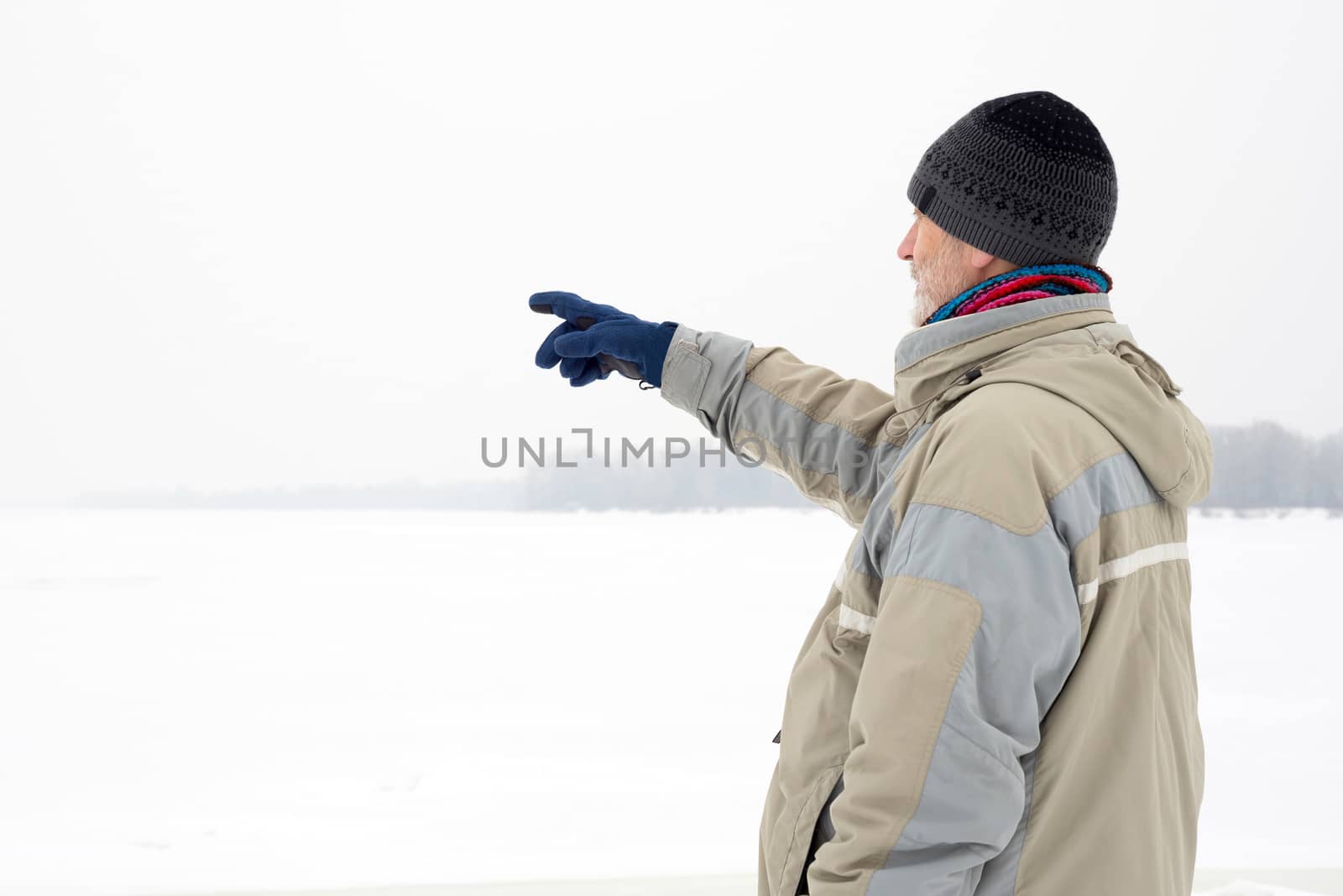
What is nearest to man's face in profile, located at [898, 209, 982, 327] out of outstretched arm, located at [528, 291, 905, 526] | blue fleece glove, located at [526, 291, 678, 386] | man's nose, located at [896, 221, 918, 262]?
man's nose, located at [896, 221, 918, 262]

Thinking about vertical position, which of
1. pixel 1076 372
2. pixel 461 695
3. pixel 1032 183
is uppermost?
pixel 1032 183

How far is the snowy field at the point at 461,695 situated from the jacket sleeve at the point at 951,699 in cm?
153

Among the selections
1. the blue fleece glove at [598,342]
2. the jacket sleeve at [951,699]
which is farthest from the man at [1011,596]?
the blue fleece glove at [598,342]

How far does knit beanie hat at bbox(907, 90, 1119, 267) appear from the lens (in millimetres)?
707

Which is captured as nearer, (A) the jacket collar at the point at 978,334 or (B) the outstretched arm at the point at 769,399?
(A) the jacket collar at the point at 978,334

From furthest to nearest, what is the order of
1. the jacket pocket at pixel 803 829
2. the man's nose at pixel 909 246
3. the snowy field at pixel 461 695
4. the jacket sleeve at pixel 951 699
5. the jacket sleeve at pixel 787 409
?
the snowy field at pixel 461 695 < the jacket sleeve at pixel 787 409 < the man's nose at pixel 909 246 < the jacket pocket at pixel 803 829 < the jacket sleeve at pixel 951 699

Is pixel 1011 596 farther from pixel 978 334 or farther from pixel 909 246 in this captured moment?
pixel 909 246

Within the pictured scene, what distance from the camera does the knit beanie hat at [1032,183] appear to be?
0.71m

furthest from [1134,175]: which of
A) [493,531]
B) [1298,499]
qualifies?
[493,531]

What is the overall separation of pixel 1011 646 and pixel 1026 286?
0.96ft

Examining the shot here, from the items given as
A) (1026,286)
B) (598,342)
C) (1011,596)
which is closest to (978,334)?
(1026,286)

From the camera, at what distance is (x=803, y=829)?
0.66m

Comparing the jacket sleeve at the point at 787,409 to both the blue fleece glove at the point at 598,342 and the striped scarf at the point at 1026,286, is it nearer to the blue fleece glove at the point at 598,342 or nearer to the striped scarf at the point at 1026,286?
the blue fleece glove at the point at 598,342

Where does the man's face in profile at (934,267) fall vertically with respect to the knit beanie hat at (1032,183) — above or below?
below
